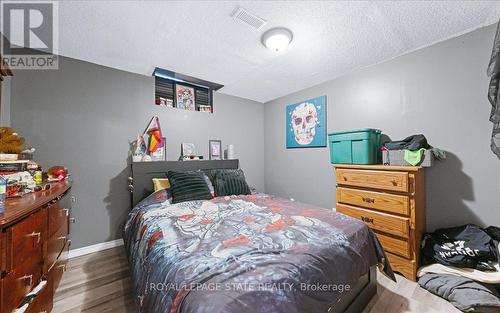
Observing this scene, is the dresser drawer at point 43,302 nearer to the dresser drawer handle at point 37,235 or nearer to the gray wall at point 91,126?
the dresser drawer handle at point 37,235

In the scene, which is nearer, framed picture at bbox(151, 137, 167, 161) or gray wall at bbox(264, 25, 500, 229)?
gray wall at bbox(264, 25, 500, 229)

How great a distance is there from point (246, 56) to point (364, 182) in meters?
1.95

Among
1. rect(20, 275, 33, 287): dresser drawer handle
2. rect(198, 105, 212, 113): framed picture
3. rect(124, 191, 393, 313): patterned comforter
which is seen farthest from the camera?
rect(198, 105, 212, 113): framed picture

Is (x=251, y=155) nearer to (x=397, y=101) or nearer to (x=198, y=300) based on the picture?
(x=397, y=101)

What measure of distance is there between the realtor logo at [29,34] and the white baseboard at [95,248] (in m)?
1.96

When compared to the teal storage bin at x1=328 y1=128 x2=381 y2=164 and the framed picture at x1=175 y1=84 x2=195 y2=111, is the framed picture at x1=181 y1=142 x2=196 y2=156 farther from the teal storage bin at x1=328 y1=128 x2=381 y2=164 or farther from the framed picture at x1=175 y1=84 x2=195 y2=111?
the teal storage bin at x1=328 y1=128 x2=381 y2=164

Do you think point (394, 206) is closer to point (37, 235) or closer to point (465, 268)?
point (465, 268)

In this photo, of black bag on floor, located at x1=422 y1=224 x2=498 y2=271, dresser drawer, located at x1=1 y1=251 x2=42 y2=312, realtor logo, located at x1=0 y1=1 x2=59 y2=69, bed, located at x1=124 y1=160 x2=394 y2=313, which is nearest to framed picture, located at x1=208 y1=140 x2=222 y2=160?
bed, located at x1=124 y1=160 x2=394 y2=313

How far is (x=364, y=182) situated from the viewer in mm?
2105

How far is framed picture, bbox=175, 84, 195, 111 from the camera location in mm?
2930

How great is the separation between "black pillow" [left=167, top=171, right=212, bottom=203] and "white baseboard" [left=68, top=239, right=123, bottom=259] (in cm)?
113

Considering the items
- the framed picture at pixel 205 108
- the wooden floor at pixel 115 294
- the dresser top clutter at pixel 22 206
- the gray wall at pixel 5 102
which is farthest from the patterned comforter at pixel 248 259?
the framed picture at pixel 205 108

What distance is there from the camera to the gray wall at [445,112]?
1.74m

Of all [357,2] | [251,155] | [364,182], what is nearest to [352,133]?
[364,182]
